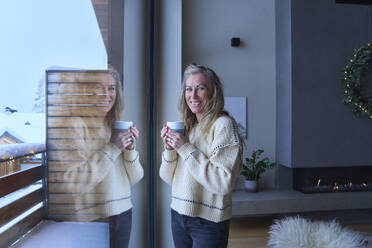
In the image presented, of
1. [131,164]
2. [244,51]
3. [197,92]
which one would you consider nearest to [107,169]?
[131,164]

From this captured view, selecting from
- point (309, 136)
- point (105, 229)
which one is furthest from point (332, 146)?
point (105, 229)

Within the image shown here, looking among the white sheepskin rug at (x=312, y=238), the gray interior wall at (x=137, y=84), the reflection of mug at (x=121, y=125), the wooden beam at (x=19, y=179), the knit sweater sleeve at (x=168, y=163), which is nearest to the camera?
the wooden beam at (x=19, y=179)

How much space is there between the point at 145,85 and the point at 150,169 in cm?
26

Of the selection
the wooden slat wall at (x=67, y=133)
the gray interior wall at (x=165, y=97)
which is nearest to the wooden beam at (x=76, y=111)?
the wooden slat wall at (x=67, y=133)

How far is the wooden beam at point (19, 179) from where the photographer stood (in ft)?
0.57

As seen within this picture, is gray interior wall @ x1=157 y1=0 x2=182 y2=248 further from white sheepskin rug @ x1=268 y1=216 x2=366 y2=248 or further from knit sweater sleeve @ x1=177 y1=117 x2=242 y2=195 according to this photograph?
white sheepskin rug @ x1=268 y1=216 x2=366 y2=248

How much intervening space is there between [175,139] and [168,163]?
0.09 meters

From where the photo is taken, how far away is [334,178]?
236cm

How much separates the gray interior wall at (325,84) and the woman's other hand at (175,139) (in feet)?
6.06

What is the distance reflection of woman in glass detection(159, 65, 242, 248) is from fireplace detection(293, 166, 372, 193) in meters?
1.83

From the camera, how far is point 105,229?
40cm

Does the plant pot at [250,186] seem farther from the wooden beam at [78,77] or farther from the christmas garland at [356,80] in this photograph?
the wooden beam at [78,77]

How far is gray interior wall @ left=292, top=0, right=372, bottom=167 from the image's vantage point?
228cm

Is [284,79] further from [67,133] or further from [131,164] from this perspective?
[67,133]
